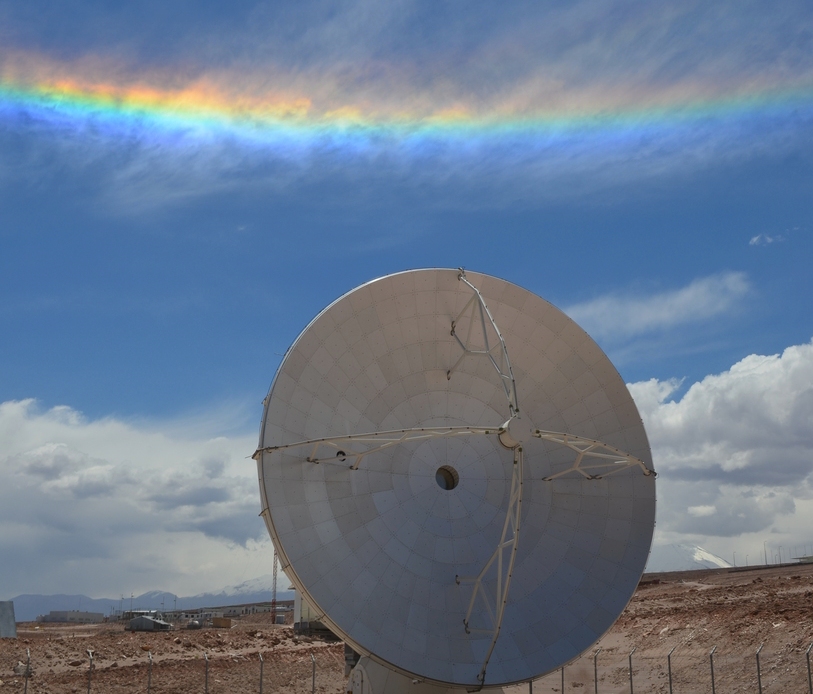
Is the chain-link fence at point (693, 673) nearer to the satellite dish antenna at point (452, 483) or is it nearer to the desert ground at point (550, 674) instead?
the desert ground at point (550, 674)

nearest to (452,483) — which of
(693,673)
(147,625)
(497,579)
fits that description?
(497,579)

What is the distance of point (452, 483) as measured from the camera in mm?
32875

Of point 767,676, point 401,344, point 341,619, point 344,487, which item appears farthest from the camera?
point 767,676

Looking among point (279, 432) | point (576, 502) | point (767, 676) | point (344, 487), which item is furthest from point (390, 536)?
point (767, 676)

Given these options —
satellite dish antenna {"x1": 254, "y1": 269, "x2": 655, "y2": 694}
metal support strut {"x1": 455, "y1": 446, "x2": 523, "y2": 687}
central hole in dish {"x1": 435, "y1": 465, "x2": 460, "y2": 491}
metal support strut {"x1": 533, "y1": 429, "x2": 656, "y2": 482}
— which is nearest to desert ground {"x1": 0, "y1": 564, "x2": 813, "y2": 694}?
satellite dish antenna {"x1": 254, "y1": 269, "x2": 655, "y2": 694}

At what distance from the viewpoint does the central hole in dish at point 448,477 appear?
1286 inches

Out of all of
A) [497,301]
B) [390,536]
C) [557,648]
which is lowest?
[557,648]

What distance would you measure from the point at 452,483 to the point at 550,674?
48.7ft

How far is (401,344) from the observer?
106 ft

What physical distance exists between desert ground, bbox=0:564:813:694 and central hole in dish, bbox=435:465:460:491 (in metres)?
12.3

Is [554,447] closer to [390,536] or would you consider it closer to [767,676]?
[390,536]

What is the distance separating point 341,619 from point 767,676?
89.0 ft

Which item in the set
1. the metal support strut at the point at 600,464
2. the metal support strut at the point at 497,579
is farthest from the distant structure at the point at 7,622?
the metal support strut at the point at 600,464

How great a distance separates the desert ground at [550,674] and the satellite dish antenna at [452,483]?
9.92 meters
